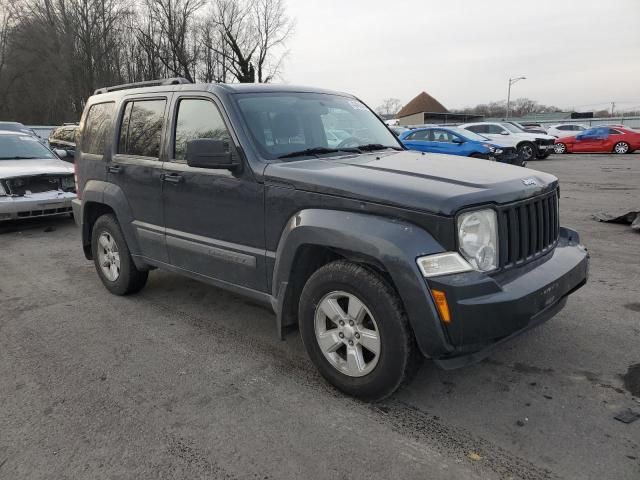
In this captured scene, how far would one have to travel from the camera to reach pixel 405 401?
3.10 metres

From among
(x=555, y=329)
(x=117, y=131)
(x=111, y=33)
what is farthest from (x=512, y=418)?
(x=111, y=33)

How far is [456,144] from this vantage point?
15820mm

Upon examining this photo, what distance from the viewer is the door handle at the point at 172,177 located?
4.01 metres

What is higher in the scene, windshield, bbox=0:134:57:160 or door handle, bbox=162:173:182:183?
windshield, bbox=0:134:57:160

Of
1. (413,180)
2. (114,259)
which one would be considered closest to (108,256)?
(114,259)

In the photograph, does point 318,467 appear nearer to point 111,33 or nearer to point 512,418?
point 512,418

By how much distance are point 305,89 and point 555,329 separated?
2859 millimetres

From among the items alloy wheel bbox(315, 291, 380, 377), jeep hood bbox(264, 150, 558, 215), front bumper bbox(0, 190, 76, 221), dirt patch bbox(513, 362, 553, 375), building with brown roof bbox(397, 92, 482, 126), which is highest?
building with brown roof bbox(397, 92, 482, 126)

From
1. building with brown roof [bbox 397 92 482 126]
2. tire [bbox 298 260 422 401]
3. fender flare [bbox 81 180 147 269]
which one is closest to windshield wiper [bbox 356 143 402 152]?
tire [bbox 298 260 422 401]

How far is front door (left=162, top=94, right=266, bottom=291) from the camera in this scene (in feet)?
11.5

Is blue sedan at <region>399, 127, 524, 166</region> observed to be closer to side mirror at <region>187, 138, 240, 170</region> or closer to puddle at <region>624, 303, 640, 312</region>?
puddle at <region>624, 303, 640, 312</region>

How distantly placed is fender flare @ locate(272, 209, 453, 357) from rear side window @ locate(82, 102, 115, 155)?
9.44 feet

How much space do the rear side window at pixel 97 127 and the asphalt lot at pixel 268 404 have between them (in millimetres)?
1599

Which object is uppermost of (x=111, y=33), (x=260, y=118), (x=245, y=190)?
(x=111, y=33)
